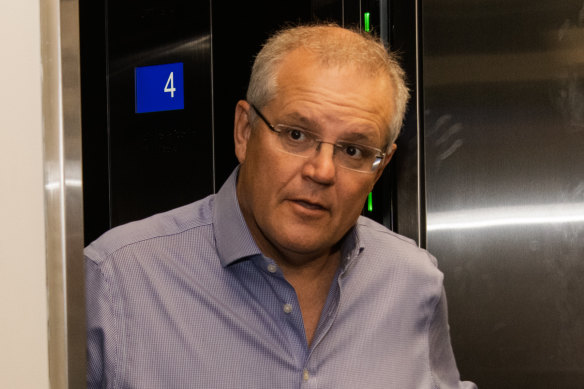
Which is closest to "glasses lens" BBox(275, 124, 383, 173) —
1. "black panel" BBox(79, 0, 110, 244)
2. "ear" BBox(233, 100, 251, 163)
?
"ear" BBox(233, 100, 251, 163)

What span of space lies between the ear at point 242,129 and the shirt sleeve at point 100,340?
39 cm

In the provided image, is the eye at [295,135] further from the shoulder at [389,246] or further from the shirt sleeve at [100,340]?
the shirt sleeve at [100,340]

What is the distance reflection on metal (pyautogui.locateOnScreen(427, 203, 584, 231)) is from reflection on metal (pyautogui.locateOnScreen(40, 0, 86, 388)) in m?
1.39

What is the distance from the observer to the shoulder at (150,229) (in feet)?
4.31

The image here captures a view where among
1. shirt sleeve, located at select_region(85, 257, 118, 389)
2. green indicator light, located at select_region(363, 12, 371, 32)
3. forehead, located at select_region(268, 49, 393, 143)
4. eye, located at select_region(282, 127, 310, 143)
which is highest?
green indicator light, located at select_region(363, 12, 371, 32)

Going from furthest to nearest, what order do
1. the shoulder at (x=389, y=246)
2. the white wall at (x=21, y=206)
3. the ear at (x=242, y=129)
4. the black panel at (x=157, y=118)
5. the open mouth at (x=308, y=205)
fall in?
the black panel at (x=157, y=118), the shoulder at (x=389, y=246), the ear at (x=242, y=129), the open mouth at (x=308, y=205), the white wall at (x=21, y=206)

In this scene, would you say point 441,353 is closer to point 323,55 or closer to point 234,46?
point 323,55

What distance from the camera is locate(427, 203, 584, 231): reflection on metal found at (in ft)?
6.24

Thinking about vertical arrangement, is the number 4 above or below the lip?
above

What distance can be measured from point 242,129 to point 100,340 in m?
0.49

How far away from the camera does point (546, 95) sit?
1.92 meters

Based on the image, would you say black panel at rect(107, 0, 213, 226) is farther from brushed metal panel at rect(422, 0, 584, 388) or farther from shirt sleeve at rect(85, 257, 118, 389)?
shirt sleeve at rect(85, 257, 118, 389)

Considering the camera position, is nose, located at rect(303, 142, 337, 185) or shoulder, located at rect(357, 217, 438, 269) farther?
shoulder, located at rect(357, 217, 438, 269)

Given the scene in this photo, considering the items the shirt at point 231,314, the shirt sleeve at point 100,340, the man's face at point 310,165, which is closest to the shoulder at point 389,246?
Result: the shirt at point 231,314
